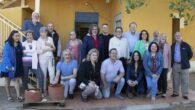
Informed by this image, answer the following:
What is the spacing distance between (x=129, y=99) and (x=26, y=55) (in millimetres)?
3104

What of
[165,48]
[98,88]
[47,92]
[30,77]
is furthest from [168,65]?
[30,77]

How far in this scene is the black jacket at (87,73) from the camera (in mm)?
9984

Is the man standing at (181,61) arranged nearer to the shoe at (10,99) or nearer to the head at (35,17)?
the head at (35,17)

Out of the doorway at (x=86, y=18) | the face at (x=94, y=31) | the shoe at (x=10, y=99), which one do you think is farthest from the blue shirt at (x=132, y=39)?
the doorway at (x=86, y=18)

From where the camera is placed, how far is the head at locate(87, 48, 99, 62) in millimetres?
9984

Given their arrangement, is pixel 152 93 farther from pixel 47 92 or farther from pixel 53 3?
pixel 53 3

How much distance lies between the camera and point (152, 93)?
10.2 meters

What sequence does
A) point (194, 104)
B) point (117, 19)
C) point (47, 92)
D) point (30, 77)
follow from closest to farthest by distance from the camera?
1. point (194, 104)
2. point (47, 92)
3. point (30, 77)
4. point (117, 19)

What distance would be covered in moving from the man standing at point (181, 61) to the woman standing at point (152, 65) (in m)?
0.43

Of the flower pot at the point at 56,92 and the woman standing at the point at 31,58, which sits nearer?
the flower pot at the point at 56,92

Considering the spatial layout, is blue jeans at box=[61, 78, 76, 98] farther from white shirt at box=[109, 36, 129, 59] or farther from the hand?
white shirt at box=[109, 36, 129, 59]

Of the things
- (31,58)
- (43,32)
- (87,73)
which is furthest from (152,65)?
(31,58)

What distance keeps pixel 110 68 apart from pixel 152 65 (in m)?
1.15

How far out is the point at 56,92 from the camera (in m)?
9.75
